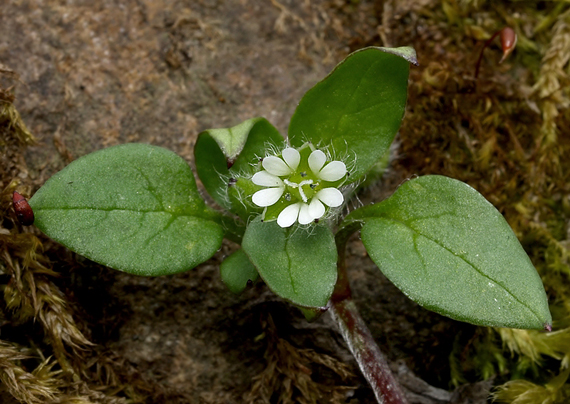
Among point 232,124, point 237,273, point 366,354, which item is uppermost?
point 232,124

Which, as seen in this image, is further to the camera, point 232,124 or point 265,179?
point 232,124

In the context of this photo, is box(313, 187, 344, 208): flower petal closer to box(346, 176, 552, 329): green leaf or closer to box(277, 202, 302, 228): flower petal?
box(277, 202, 302, 228): flower petal

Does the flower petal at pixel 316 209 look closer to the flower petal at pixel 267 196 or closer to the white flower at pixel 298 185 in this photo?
the white flower at pixel 298 185

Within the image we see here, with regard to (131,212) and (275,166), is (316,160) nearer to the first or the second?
(275,166)

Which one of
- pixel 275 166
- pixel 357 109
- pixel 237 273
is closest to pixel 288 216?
pixel 275 166

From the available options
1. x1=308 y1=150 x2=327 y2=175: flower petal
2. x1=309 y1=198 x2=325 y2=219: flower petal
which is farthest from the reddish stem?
x1=308 y1=150 x2=327 y2=175: flower petal

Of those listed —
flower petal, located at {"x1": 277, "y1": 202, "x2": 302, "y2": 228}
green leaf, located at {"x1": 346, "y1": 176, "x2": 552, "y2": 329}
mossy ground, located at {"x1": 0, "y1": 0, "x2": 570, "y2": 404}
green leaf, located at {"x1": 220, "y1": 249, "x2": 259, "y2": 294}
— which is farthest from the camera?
mossy ground, located at {"x1": 0, "y1": 0, "x2": 570, "y2": 404}

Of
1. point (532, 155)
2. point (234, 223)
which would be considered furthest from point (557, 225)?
point (234, 223)
